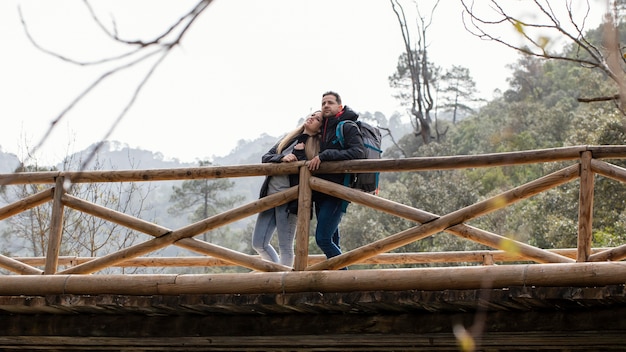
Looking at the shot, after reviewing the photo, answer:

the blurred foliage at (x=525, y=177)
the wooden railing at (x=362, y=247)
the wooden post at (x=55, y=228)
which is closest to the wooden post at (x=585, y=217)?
the wooden railing at (x=362, y=247)

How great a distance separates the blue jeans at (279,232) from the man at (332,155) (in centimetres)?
18

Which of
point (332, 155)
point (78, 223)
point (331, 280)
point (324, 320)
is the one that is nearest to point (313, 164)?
point (332, 155)

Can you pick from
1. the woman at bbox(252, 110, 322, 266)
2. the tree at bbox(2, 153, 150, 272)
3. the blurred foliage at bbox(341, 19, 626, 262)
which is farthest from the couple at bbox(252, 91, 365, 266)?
the tree at bbox(2, 153, 150, 272)

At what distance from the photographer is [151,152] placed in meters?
128

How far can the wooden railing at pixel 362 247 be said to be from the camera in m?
3.95

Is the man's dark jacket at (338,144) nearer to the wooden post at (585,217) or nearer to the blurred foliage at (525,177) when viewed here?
the wooden post at (585,217)

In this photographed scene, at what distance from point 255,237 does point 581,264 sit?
204 cm

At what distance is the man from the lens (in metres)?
4.71

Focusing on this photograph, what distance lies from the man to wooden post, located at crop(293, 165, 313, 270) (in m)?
0.08

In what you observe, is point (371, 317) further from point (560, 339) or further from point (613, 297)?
point (613, 297)

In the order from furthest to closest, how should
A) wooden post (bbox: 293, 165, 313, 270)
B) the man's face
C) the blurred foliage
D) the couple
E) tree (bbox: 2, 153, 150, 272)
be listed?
the blurred foliage → tree (bbox: 2, 153, 150, 272) → the man's face → the couple → wooden post (bbox: 293, 165, 313, 270)

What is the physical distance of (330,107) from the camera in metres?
5.14

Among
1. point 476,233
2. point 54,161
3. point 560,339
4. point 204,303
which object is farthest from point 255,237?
point 54,161

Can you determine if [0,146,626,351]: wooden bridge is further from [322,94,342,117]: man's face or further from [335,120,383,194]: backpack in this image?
[322,94,342,117]: man's face
